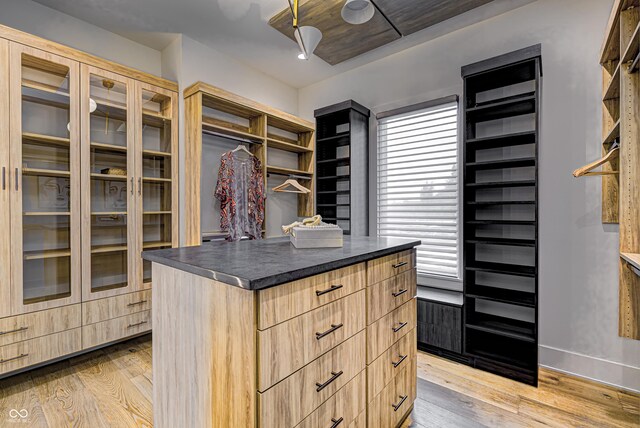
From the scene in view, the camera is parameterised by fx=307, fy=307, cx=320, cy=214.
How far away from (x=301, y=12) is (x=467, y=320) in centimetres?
276

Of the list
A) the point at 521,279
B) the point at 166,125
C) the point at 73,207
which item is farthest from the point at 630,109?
the point at 73,207

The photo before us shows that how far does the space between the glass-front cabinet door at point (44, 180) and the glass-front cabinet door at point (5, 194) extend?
26 millimetres

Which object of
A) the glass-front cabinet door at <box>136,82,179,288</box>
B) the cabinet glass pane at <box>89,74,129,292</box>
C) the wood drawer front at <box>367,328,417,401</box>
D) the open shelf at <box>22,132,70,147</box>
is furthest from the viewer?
the glass-front cabinet door at <box>136,82,179,288</box>

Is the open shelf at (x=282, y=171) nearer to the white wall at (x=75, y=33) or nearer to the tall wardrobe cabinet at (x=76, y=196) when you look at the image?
the tall wardrobe cabinet at (x=76, y=196)

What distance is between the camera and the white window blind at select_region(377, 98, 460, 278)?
2957 millimetres

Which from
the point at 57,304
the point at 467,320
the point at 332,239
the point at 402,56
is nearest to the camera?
the point at 332,239

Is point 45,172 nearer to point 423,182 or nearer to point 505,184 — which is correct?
point 423,182

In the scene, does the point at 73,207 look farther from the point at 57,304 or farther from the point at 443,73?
the point at 443,73

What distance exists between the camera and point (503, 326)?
239 centimetres

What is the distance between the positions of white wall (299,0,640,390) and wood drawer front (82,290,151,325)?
3359 mm

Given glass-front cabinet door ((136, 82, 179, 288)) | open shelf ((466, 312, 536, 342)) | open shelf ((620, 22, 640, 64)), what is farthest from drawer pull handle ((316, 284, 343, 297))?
glass-front cabinet door ((136, 82, 179, 288))

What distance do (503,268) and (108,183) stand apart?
3279 mm

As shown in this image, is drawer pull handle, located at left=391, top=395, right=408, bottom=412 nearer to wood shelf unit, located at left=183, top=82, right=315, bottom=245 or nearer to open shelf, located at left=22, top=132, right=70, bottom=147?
wood shelf unit, located at left=183, top=82, right=315, bottom=245

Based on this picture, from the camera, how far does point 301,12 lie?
7.86 feet
